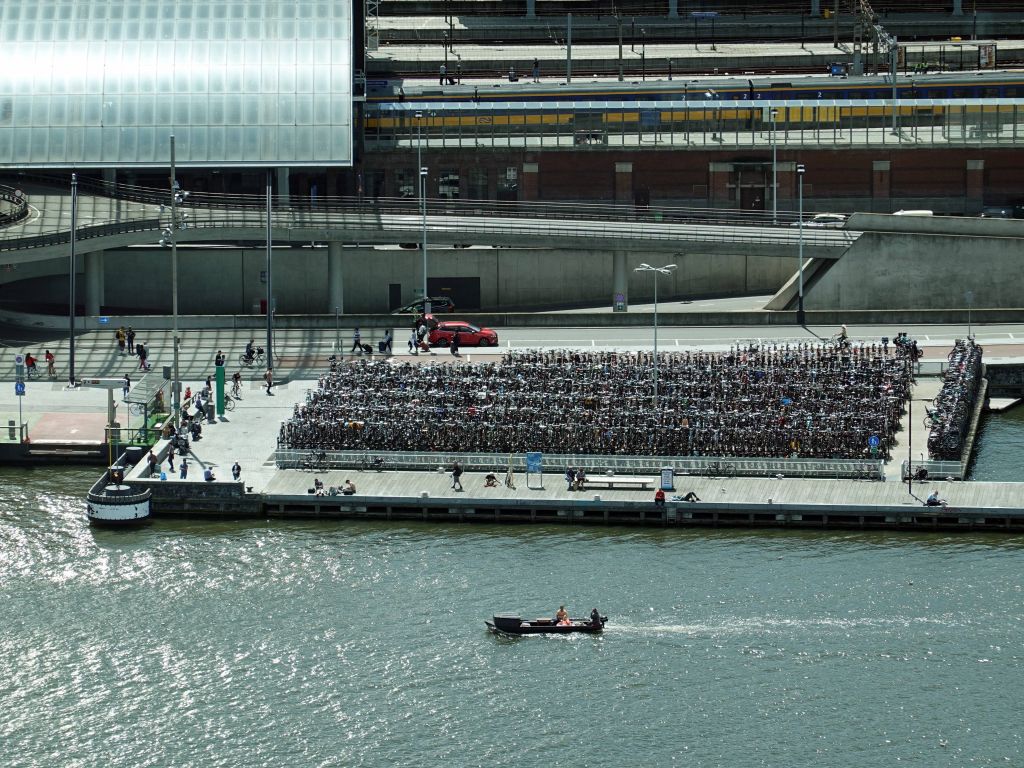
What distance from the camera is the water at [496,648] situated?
2457 inches

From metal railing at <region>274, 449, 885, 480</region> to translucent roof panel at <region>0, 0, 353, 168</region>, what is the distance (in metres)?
39.6

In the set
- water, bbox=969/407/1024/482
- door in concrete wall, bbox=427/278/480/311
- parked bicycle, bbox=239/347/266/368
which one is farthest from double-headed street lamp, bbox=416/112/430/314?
water, bbox=969/407/1024/482

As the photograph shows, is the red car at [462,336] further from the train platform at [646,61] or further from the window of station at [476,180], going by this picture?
the train platform at [646,61]

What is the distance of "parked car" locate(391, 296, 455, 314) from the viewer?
116 metres

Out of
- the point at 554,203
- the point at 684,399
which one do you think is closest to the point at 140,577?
the point at 684,399

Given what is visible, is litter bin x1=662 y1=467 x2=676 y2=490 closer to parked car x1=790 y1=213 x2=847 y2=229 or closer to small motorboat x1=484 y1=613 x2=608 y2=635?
small motorboat x1=484 y1=613 x2=608 y2=635

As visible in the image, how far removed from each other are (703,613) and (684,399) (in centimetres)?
2150

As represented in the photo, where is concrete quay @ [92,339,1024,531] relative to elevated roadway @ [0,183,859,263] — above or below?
below

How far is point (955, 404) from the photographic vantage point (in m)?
93.2

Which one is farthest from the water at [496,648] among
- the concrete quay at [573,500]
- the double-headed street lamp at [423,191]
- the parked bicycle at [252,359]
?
the double-headed street lamp at [423,191]

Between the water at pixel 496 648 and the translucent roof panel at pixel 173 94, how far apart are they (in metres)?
44.9

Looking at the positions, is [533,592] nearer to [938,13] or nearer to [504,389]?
[504,389]

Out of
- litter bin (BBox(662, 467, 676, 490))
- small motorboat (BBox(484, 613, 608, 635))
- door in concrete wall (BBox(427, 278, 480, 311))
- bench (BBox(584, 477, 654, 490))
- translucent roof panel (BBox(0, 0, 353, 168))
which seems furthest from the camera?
translucent roof panel (BBox(0, 0, 353, 168))

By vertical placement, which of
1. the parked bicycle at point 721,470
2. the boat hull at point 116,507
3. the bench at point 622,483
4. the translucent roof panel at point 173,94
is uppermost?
the translucent roof panel at point 173,94
